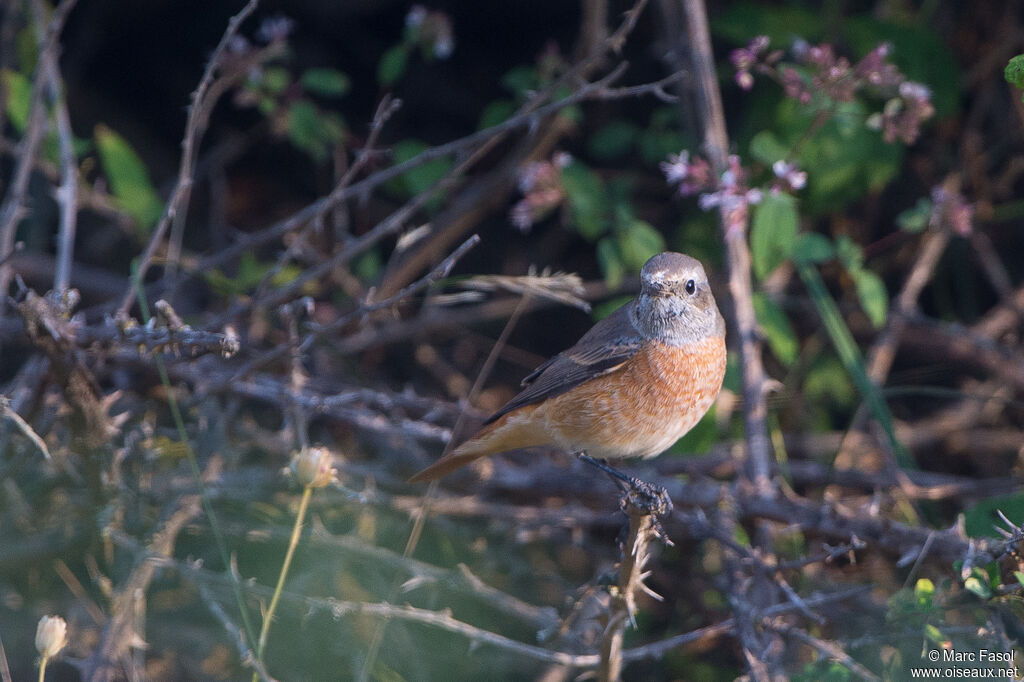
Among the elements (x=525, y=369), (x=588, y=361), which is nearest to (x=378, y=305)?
(x=588, y=361)

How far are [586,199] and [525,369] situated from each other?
62.6 inches

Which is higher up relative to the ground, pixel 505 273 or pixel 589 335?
pixel 589 335

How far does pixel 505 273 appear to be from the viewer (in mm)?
5312

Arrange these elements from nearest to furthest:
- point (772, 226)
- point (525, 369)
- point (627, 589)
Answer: point (627, 589), point (772, 226), point (525, 369)

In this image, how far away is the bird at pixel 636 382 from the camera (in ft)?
9.97

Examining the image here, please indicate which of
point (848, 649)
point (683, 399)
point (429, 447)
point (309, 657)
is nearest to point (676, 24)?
point (683, 399)

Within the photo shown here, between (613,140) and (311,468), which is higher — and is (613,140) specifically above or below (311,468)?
above

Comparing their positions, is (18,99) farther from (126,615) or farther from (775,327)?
(775,327)

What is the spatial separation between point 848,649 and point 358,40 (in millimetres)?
4253

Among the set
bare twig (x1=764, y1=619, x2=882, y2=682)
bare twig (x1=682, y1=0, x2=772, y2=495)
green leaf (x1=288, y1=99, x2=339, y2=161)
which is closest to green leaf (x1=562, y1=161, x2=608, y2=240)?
bare twig (x1=682, y1=0, x2=772, y2=495)

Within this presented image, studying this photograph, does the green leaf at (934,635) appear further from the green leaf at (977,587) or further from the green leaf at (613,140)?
the green leaf at (613,140)

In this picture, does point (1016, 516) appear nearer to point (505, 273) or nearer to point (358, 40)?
point (505, 273)

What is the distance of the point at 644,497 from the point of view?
3027mm

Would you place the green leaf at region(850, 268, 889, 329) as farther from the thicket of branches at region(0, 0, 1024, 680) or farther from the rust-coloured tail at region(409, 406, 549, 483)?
the rust-coloured tail at region(409, 406, 549, 483)
